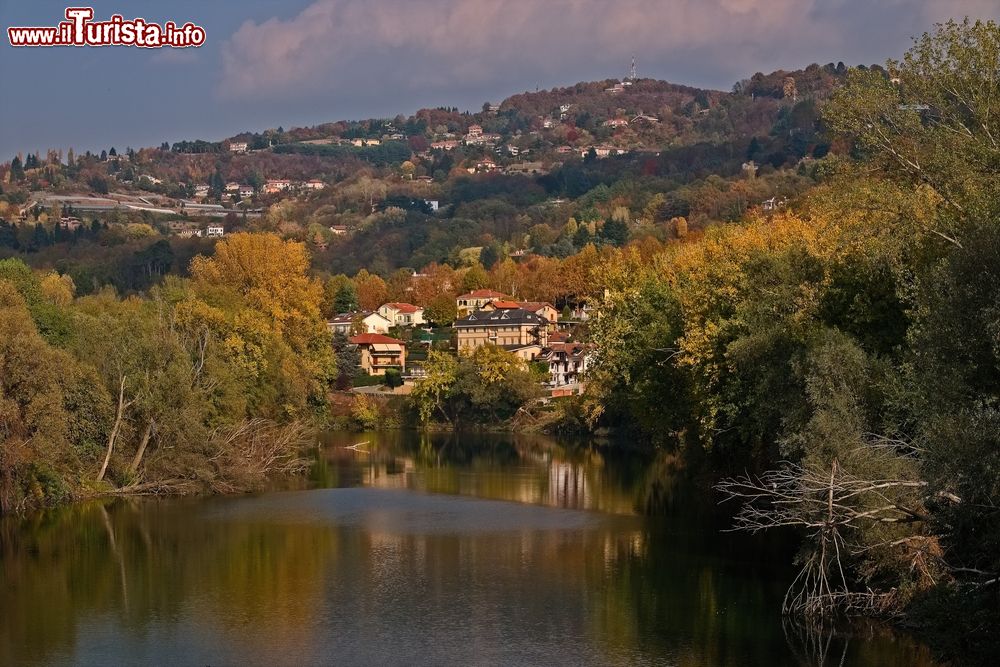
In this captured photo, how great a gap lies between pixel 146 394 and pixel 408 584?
1864 centimetres

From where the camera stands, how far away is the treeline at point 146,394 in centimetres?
4222

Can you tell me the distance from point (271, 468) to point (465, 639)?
3046 centimetres

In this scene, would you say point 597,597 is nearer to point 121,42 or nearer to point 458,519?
point 458,519

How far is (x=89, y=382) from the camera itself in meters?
45.9

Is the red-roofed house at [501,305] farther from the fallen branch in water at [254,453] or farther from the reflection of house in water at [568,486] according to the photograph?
the fallen branch in water at [254,453]

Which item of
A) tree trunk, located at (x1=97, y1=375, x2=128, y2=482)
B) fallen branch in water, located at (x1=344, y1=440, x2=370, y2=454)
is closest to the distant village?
fallen branch in water, located at (x1=344, y1=440, x2=370, y2=454)

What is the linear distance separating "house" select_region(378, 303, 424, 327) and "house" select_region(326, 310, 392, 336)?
2.47 metres

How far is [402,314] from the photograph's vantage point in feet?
444

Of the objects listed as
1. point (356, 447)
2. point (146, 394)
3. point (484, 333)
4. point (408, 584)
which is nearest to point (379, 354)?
point (484, 333)

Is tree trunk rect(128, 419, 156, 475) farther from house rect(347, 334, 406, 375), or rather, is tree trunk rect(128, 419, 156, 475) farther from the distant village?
house rect(347, 334, 406, 375)

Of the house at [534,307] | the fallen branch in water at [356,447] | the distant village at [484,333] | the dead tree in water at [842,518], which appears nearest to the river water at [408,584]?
the dead tree in water at [842,518]

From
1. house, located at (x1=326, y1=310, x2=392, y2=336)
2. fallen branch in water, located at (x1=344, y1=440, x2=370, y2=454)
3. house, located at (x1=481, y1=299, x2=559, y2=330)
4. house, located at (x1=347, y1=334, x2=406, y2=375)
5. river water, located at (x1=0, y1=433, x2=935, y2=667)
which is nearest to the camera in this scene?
river water, located at (x1=0, y1=433, x2=935, y2=667)

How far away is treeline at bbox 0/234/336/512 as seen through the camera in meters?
42.2

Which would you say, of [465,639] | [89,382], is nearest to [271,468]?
[89,382]
